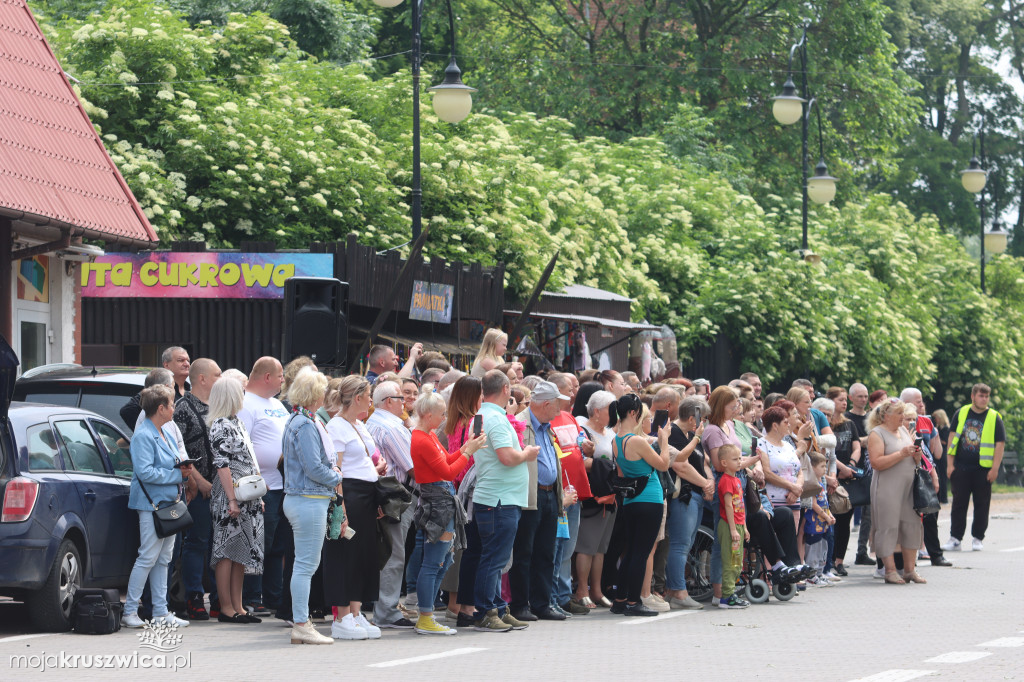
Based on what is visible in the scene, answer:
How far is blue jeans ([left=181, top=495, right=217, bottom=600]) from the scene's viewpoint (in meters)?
11.3

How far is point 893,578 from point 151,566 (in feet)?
26.2

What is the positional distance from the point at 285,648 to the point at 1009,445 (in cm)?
3578

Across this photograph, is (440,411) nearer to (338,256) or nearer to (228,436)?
(228,436)

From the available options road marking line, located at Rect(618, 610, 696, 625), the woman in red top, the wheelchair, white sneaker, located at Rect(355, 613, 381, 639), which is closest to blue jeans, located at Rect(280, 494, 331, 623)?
white sneaker, located at Rect(355, 613, 381, 639)

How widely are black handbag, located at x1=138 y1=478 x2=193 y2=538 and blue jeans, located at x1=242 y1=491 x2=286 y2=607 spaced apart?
2.52ft

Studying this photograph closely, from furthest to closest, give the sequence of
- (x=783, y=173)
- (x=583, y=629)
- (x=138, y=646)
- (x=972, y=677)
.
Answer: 1. (x=783, y=173)
2. (x=583, y=629)
3. (x=138, y=646)
4. (x=972, y=677)

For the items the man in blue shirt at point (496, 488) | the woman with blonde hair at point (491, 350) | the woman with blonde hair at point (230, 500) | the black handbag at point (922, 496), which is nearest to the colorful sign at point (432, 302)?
the black handbag at point (922, 496)

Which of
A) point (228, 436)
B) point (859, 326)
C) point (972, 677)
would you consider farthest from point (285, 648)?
point (859, 326)

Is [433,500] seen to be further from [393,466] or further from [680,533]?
[680,533]

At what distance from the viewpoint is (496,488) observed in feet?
36.6

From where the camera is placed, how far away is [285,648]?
33.2 ft

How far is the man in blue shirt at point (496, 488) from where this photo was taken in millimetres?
11023

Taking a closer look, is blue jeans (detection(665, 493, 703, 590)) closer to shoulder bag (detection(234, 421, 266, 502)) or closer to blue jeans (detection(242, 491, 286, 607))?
blue jeans (detection(242, 491, 286, 607))

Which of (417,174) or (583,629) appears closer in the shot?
(583,629)
